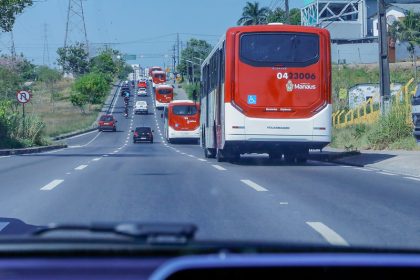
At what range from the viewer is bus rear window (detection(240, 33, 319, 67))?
21000 millimetres

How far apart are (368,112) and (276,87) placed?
22161mm

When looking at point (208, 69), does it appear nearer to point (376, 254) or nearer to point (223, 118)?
point (223, 118)

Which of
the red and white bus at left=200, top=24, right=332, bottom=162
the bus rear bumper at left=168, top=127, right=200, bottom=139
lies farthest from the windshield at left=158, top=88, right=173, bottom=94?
the red and white bus at left=200, top=24, right=332, bottom=162

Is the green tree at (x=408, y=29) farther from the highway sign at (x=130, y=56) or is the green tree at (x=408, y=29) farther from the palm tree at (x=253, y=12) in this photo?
the highway sign at (x=130, y=56)

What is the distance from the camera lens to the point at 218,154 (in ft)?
81.0

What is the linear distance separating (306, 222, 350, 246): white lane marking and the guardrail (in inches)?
756

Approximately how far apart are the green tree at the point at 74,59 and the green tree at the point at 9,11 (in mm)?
93566

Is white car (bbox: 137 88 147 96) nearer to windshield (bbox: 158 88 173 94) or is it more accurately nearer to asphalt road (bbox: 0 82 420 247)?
windshield (bbox: 158 88 173 94)

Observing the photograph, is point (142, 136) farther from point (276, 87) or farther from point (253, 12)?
point (253, 12)

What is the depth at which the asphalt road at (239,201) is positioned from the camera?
388 inches

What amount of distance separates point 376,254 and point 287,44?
1869 centimetres

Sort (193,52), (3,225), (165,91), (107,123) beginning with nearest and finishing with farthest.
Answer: (3,225) < (107,123) < (165,91) < (193,52)

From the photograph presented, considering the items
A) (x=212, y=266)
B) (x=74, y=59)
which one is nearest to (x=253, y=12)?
(x=74, y=59)

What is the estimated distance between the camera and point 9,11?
97.3ft
